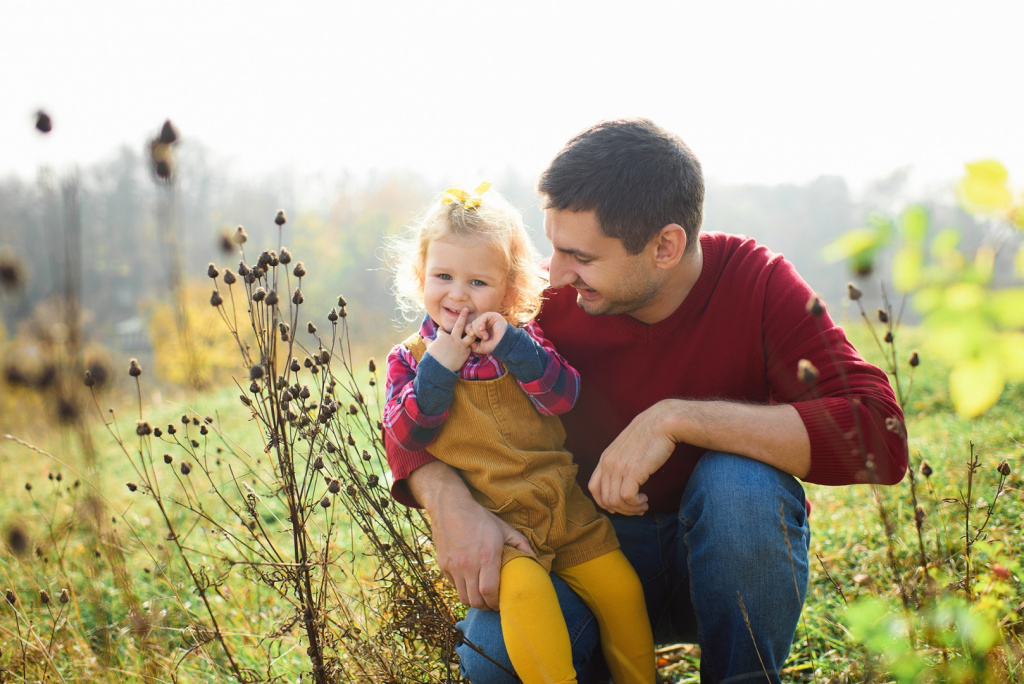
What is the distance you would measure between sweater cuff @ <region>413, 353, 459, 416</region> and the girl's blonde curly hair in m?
0.38

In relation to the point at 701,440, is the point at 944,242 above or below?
above

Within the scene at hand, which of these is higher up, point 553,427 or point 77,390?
point 77,390

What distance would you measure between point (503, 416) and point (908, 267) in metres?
1.53

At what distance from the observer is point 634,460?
1.99m

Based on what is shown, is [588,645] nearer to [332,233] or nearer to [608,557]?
[608,557]

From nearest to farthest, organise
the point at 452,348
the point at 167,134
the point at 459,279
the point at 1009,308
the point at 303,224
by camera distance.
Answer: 1. the point at 1009,308
2. the point at 167,134
3. the point at 452,348
4. the point at 459,279
5. the point at 303,224

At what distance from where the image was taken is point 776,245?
33.8 metres

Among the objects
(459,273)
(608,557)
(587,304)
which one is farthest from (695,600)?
(459,273)

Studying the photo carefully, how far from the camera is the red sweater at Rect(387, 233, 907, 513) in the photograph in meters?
1.95

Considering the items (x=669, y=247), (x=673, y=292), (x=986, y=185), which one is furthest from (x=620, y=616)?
(x=986, y=185)

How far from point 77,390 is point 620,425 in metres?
1.69

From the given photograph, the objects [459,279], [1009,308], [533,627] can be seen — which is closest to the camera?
[1009,308]

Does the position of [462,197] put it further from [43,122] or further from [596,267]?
[43,122]

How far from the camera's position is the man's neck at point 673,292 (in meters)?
2.36
